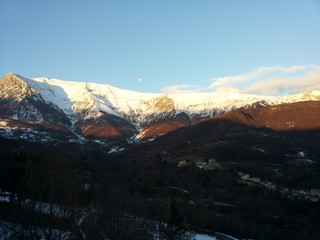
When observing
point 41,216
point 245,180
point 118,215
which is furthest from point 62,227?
point 245,180

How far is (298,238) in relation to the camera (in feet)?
318

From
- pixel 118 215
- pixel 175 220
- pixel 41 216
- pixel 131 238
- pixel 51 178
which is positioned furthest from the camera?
pixel 118 215

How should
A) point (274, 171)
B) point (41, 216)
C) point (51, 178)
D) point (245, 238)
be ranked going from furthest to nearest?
point (274, 171), point (245, 238), point (51, 178), point (41, 216)

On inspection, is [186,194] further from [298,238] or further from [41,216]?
[41,216]

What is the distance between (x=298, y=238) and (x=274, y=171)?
87348 mm

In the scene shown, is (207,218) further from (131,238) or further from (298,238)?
(131,238)

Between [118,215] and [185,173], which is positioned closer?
[118,215]

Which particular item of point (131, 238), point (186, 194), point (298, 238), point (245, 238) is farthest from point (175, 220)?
point (186, 194)

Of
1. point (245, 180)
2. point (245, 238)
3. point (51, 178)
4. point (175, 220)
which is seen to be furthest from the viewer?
point (245, 180)

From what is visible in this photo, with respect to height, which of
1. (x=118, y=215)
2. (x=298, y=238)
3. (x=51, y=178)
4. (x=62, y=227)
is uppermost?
(x=51, y=178)

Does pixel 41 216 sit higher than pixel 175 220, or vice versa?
pixel 41 216

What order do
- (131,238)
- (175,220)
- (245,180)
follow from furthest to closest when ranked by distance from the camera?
1. (245,180)
2. (175,220)
3. (131,238)

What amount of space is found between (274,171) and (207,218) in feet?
302

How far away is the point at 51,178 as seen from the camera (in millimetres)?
37188
